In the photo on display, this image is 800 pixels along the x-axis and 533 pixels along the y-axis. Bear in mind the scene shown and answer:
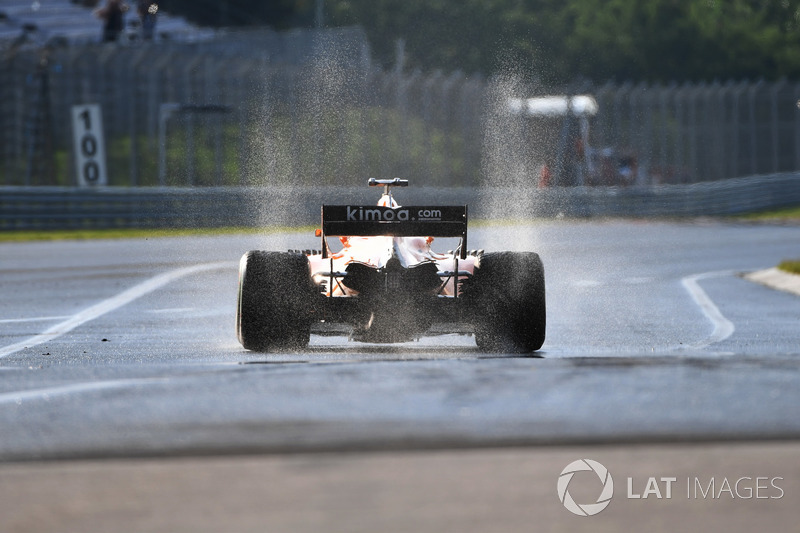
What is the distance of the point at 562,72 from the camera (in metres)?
71.8

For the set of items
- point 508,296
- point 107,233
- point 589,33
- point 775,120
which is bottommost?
point 107,233

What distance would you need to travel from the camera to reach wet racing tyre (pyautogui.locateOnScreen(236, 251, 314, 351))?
32.9ft

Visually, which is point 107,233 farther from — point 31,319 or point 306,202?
point 31,319

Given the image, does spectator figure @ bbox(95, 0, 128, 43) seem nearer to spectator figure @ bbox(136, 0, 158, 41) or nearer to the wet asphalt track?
spectator figure @ bbox(136, 0, 158, 41)

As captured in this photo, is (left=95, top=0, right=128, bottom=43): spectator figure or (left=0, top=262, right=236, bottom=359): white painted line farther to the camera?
(left=95, top=0, right=128, bottom=43): spectator figure

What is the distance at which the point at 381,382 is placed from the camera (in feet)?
25.9

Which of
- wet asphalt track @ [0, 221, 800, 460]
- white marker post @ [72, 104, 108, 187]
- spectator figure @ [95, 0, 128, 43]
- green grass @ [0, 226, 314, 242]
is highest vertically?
spectator figure @ [95, 0, 128, 43]

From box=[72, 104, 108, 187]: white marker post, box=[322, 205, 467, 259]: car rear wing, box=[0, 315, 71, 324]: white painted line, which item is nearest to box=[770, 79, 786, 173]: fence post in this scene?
box=[72, 104, 108, 187]: white marker post

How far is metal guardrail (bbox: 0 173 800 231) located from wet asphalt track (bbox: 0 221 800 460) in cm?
1330

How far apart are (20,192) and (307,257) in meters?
20.0

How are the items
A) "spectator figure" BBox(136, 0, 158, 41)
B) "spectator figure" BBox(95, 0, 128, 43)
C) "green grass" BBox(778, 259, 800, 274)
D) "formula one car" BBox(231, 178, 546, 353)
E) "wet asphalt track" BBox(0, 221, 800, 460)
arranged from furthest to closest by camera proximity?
"spectator figure" BBox(136, 0, 158, 41)
"spectator figure" BBox(95, 0, 128, 43)
"green grass" BBox(778, 259, 800, 274)
"formula one car" BBox(231, 178, 546, 353)
"wet asphalt track" BBox(0, 221, 800, 460)

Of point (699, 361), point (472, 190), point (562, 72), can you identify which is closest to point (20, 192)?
point (472, 190)

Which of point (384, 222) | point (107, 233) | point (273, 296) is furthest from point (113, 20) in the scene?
point (384, 222)

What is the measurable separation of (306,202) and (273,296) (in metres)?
23.2
